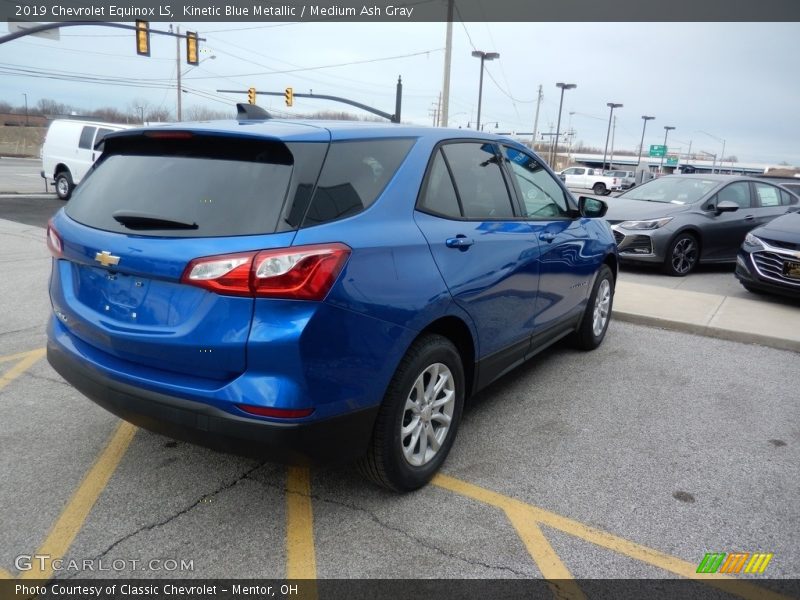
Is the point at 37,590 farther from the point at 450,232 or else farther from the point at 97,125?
the point at 97,125

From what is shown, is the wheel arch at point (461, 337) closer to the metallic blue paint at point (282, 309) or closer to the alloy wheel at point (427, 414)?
the metallic blue paint at point (282, 309)

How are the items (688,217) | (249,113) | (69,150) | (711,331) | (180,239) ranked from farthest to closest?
1. (69,150)
2. (688,217)
3. (711,331)
4. (249,113)
5. (180,239)

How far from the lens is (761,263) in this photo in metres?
7.62

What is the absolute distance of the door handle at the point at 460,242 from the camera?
306cm

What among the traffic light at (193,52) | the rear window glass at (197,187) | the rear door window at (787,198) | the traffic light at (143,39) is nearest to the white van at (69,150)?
the traffic light at (143,39)

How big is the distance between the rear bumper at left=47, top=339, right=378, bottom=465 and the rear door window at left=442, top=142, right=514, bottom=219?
1402 millimetres

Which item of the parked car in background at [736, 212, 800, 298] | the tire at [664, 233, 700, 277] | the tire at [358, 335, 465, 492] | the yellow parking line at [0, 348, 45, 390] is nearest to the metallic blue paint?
the tire at [358, 335, 465, 492]

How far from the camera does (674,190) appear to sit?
10.5 meters

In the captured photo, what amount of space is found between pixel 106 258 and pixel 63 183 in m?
17.6

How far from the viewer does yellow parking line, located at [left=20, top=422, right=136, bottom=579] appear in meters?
2.50

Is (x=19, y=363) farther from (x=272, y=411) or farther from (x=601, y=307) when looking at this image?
(x=601, y=307)

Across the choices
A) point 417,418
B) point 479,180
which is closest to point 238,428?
point 417,418

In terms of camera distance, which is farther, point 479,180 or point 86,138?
point 86,138

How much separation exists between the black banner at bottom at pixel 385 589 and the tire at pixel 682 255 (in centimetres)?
763
